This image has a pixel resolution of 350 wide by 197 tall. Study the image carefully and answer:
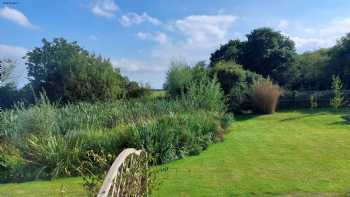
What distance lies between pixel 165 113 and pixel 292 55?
70.8ft

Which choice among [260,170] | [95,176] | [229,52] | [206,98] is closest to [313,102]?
[206,98]

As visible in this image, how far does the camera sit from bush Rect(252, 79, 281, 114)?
1942 centimetres

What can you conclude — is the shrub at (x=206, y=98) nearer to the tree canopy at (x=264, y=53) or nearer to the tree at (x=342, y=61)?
the tree at (x=342, y=61)

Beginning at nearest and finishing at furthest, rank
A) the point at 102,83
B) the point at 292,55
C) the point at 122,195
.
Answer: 1. the point at 122,195
2. the point at 102,83
3. the point at 292,55

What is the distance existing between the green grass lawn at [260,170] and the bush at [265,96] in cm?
710

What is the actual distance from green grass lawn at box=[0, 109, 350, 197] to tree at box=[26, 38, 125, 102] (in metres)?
8.70

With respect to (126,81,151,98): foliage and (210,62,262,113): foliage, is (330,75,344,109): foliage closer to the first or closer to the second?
(210,62,262,113): foliage

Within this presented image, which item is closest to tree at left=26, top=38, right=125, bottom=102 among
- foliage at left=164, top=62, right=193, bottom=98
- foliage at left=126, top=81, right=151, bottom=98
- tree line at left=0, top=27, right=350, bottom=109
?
tree line at left=0, top=27, right=350, bottom=109

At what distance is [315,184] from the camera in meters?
6.45

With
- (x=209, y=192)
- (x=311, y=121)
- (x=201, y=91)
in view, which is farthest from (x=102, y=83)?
(x=209, y=192)

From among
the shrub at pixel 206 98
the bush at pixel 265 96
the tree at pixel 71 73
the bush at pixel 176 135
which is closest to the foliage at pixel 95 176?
the bush at pixel 176 135

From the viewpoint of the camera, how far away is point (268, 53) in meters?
30.8

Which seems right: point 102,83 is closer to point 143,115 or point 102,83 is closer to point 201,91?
point 201,91

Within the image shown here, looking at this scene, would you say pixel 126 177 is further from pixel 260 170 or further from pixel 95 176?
pixel 260 170
